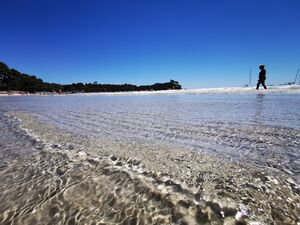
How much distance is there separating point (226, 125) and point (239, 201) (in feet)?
9.68

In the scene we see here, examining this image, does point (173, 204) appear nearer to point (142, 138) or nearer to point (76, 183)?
point (76, 183)

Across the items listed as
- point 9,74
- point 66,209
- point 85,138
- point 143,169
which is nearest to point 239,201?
point 143,169

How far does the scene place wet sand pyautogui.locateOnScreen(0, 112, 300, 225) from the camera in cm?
158

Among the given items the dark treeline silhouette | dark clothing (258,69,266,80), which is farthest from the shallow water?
the dark treeline silhouette

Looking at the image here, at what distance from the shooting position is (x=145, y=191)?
1.91 meters

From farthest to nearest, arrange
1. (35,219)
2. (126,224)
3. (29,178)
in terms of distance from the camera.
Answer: (29,178) → (35,219) → (126,224)

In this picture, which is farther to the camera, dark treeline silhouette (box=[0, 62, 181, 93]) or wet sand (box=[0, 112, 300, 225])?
dark treeline silhouette (box=[0, 62, 181, 93])

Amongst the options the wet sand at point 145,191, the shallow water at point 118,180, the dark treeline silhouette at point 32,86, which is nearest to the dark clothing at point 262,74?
A: the shallow water at point 118,180

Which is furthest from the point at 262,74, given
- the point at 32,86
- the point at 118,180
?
the point at 32,86

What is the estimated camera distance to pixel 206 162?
8.11ft

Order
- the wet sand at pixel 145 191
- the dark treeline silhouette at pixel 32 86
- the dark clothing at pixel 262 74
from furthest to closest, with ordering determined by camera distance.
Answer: the dark treeline silhouette at pixel 32 86 → the dark clothing at pixel 262 74 → the wet sand at pixel 145 191

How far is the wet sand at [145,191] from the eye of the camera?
1575 millimetres

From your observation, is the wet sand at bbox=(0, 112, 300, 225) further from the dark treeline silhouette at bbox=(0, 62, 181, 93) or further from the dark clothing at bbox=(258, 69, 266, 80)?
the dark treeline silhouette at bbox=(0, 62, 181, 93)

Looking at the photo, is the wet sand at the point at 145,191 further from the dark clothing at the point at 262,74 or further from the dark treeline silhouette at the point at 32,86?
the dark treeline silhouette at the point at 32,86
